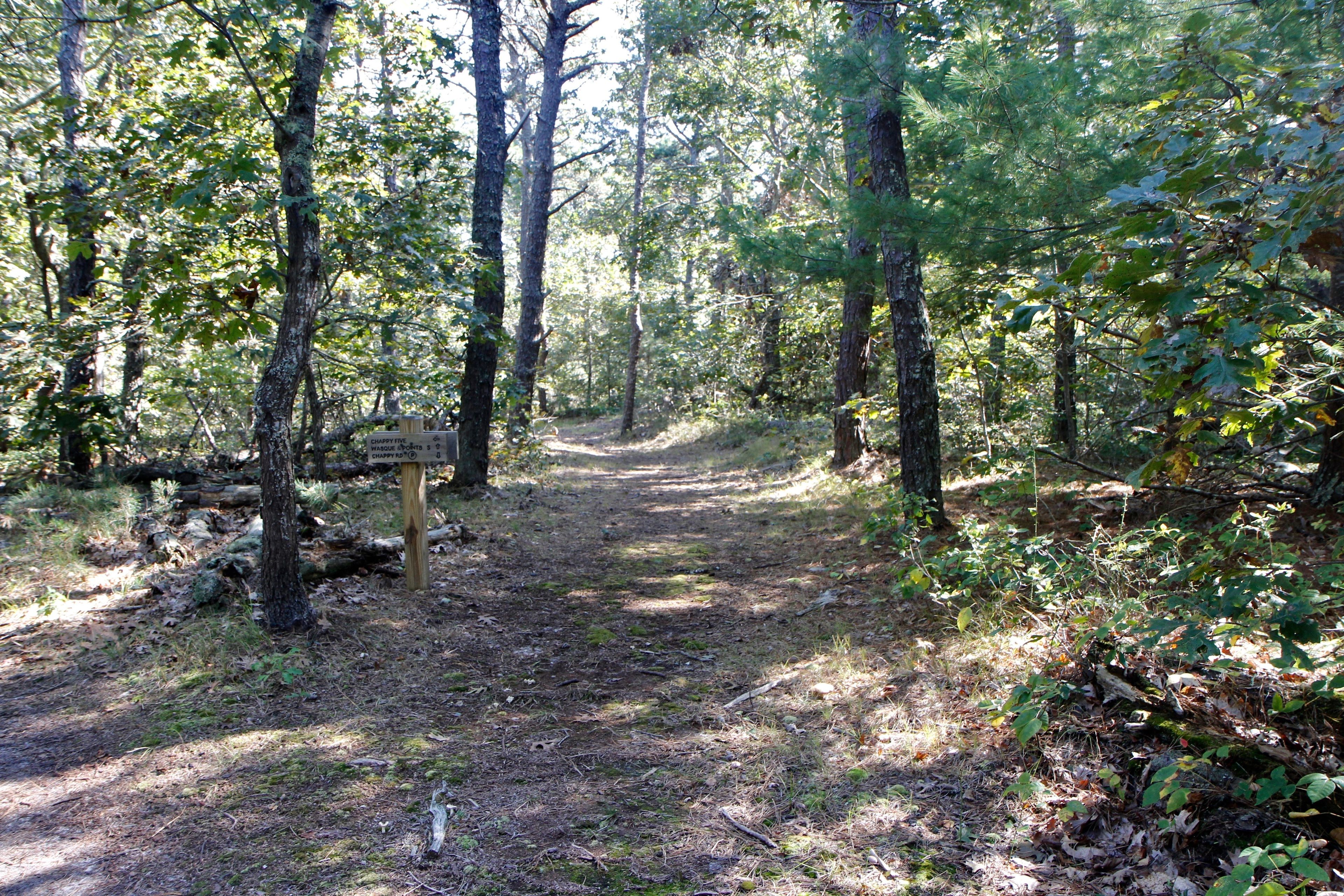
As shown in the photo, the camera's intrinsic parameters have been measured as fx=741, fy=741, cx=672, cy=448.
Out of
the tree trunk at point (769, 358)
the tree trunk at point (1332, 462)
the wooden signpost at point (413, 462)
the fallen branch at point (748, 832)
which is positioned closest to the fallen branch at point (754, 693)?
the fallen branch at point (748, 832)

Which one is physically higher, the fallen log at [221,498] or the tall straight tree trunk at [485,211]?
the tall straight tree trunk at [485,211]

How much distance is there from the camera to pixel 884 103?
6402mm

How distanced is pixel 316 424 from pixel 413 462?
12.2 feet

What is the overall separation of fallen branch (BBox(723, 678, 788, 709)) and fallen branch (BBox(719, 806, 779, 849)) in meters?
1.06

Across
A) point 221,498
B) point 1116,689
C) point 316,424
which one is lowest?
point 1116,689

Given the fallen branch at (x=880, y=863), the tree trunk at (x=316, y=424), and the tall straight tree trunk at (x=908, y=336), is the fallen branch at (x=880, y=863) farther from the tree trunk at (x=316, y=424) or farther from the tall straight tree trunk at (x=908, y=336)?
the tree trunk at (x=316, y=424)

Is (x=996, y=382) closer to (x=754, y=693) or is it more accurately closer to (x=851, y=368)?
(x=851, y=368)

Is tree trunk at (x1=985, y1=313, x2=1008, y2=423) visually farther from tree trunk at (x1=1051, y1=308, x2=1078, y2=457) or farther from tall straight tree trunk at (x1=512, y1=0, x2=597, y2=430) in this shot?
tall straight tree trunk at (x1=512, y1=0, x2=597, y2=430)

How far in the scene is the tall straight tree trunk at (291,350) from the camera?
4.88 metres

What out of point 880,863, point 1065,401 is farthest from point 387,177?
point 880,863

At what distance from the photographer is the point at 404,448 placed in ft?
20.1

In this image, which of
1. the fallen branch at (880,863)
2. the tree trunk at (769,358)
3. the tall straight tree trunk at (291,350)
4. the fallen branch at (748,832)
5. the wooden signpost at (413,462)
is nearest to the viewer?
the fallen branch at (880,863)

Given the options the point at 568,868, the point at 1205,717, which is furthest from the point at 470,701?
the point at 1205,717

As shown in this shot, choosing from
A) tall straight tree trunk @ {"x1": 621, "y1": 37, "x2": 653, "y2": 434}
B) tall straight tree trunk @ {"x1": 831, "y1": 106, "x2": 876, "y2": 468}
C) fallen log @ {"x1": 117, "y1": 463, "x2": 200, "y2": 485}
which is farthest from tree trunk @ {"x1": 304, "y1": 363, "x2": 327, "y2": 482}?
tall straight tree trunk @ {"x1": 621, "y1": 37, "x2": 653, "y2": 434}
